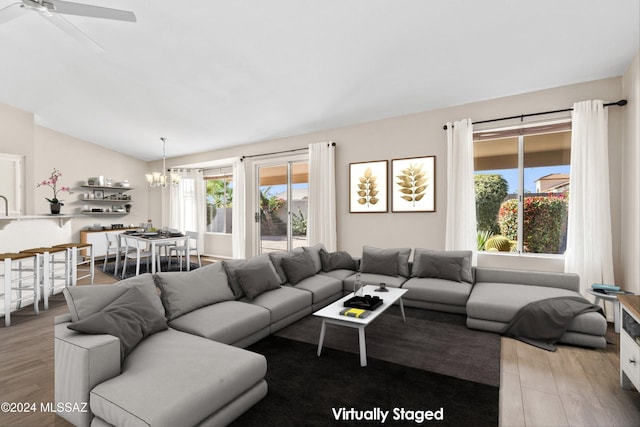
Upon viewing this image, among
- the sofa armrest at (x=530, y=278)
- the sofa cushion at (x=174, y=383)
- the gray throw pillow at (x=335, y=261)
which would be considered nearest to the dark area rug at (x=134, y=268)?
the gray throw pillow at (x=335, y=261)

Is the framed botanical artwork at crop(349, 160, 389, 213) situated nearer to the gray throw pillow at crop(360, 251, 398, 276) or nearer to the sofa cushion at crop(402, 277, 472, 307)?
the gray throw pillow at crop(360, 251, 398, 276)

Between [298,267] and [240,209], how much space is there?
144 inches

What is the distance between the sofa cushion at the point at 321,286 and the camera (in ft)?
12.2

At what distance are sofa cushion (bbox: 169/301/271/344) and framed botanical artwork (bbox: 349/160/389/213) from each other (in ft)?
9.92

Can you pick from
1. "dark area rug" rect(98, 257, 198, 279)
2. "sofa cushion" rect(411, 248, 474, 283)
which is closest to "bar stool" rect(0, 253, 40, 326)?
"dark area rug" rect(98, 257, 198, 279)

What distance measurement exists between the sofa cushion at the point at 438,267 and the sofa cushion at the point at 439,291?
8 centimetres

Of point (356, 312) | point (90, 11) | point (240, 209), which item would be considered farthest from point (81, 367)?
point (240, 209)

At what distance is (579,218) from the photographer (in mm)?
3754

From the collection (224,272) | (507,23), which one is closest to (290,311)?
(224,272)

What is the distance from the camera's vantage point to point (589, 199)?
12.1ft

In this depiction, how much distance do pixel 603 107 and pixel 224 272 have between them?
186 inches

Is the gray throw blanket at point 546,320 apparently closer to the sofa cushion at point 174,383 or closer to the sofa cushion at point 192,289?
the sofa cushion at point 174,383

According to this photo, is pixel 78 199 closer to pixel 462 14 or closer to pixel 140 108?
pixel 140 108

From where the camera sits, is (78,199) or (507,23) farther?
(78,199)
